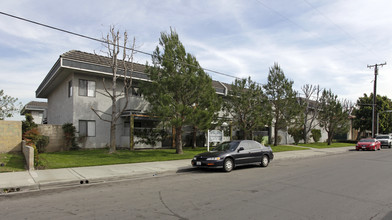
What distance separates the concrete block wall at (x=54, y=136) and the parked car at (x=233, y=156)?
10.7 m

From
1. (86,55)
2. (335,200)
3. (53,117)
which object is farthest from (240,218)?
(53,117)

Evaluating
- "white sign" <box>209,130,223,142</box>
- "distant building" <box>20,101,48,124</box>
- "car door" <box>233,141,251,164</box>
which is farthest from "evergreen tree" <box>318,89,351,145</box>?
"distant building" <box>20,101,48,124</box>

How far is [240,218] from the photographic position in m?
5.18

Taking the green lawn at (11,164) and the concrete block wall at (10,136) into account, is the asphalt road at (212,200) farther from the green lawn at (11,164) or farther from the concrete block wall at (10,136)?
the concrete block wall at (10,136)

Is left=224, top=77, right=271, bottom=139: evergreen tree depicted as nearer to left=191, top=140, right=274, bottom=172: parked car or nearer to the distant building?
left=191, top=140, right=274, bottom=172: parked car

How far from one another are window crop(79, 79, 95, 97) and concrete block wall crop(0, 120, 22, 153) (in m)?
4.69

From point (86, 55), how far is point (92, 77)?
1791 mm

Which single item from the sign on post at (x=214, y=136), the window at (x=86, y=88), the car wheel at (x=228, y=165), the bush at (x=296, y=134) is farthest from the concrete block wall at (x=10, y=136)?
the bush at (x=296, y=134)

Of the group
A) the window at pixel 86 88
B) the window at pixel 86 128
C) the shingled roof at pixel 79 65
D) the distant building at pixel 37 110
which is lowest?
the window at pixel 86 128

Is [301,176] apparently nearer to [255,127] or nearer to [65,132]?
[255,127]

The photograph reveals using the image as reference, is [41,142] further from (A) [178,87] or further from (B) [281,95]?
(B) [281,95]

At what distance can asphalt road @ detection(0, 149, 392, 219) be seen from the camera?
216 inches

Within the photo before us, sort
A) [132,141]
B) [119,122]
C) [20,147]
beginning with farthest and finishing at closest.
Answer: [119,122] → [132,141] → [20,147]

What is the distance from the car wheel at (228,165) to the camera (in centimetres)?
1171
